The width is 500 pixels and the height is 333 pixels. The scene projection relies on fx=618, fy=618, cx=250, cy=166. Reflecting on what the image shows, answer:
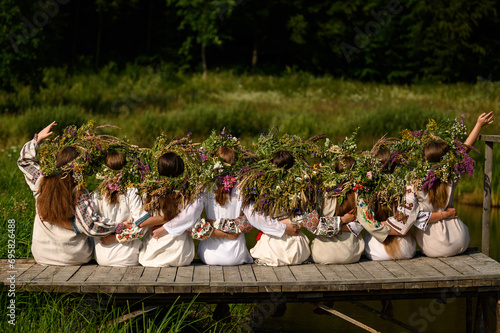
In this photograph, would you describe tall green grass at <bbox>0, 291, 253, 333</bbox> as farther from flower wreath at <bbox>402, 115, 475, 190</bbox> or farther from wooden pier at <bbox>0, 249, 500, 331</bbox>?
flower wreath at <bbox>402, 115, 475, 190</bbox>

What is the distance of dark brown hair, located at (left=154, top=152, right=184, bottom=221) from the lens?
5477 millimetres

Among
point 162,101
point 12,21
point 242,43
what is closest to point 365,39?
point 242,43

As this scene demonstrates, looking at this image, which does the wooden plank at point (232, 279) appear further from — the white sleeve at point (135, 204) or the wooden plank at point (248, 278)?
the white sleeve at point (135, 204)

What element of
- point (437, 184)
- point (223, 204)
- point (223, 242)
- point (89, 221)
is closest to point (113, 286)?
point (89, 221)

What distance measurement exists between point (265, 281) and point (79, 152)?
2.02 m

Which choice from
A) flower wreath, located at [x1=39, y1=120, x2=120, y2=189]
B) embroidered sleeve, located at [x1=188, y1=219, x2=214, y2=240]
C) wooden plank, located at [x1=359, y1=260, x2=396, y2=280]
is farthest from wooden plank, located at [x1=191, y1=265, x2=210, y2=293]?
wooden plank, located at [x1=359, y1=260, x2=396, y2=280]

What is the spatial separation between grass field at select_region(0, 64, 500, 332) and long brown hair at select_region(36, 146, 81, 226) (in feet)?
2.39

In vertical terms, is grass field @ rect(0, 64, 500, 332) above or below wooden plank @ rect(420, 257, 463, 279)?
above

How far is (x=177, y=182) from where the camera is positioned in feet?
18.2

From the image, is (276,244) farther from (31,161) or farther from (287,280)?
(31,161)

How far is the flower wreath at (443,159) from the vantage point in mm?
5875

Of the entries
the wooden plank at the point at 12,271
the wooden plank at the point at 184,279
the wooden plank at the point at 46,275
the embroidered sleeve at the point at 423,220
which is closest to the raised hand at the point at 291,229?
the wooden plank at the point at 184,279

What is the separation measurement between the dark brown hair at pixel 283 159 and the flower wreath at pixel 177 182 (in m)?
0.71

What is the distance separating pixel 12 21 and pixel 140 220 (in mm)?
14991
